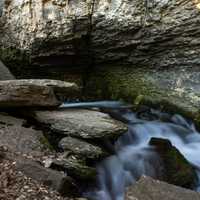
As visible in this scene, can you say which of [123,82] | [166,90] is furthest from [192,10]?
[123,82]

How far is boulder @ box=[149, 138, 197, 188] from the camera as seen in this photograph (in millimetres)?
6043

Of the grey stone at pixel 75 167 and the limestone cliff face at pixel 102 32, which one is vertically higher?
the limestone cliff face at pixel 102 32

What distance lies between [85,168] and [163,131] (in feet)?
9.51

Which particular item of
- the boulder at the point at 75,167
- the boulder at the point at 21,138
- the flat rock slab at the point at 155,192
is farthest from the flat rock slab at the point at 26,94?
the flat rock slab at the point at 155,192

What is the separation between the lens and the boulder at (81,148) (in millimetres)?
6180

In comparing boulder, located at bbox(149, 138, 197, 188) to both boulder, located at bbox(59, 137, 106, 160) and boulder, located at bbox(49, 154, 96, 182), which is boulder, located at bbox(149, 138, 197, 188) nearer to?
boulder, located at bbox(59, 137, 106, 160)

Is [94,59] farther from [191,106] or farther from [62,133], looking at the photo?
[62,133]

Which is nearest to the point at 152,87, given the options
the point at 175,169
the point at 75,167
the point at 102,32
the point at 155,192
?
the point at 102,32

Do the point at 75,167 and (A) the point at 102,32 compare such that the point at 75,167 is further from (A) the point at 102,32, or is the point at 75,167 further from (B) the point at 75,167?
(A) the point at 102,32

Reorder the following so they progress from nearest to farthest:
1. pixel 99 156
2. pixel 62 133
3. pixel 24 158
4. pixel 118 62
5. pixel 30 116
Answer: pixel 24 158, pixel 99 156, pixel 62 133, pixel 30 116, pixel 118 62

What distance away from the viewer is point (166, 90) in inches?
367

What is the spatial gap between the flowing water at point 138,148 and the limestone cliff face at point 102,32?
52.3 inches

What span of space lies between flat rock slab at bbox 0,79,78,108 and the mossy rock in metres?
2.53

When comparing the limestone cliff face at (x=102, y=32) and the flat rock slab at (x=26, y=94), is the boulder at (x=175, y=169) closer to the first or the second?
the flat rock slab at (x=26, y=94)
